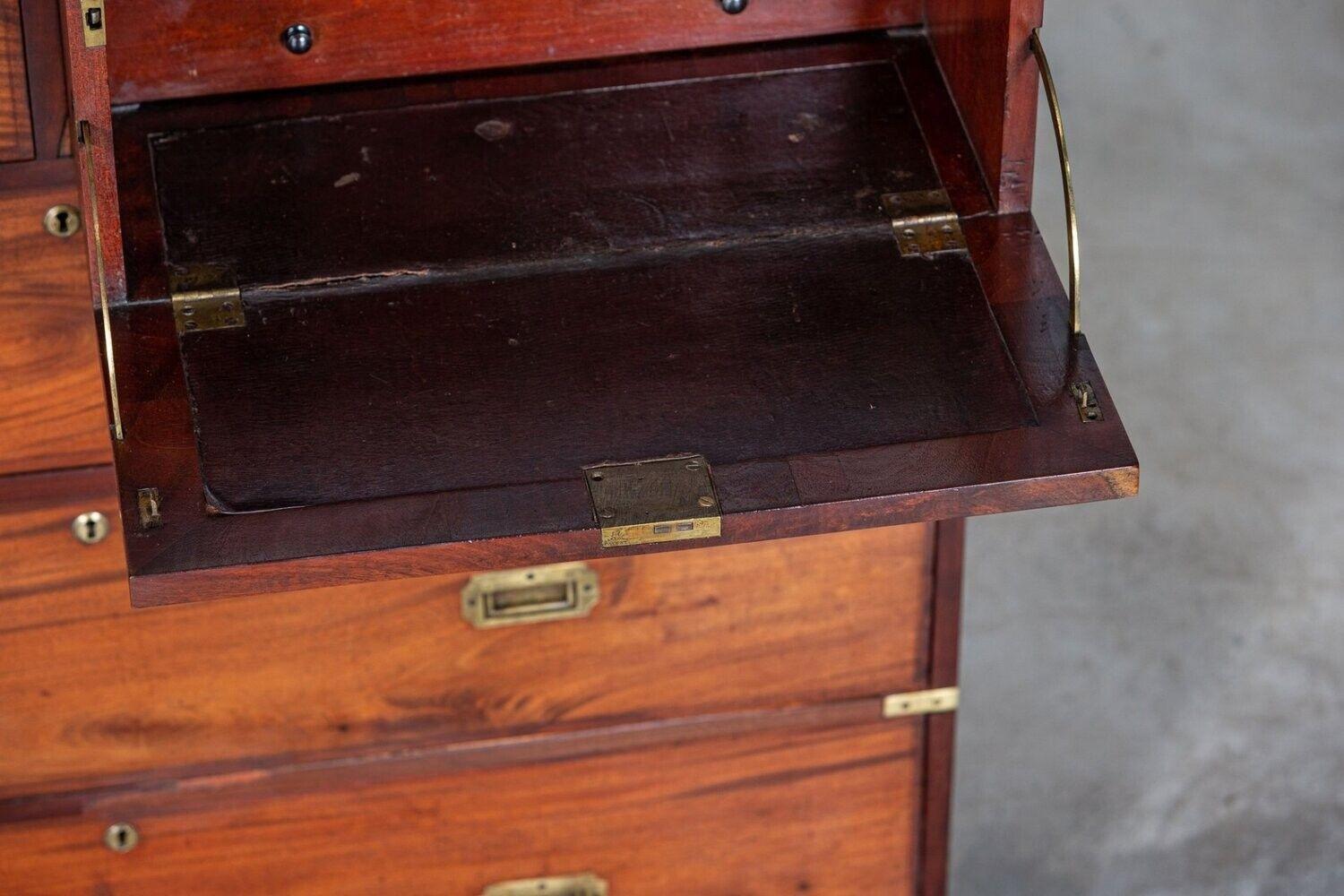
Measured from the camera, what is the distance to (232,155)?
1294 mm

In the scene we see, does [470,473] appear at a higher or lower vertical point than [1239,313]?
higher

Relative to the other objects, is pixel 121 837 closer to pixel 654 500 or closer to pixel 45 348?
pixel 45 348

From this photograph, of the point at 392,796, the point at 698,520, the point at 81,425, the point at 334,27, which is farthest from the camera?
→ the point at 392,796

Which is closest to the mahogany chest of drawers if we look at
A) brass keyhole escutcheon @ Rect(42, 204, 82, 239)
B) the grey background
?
brass keyhole escutcheon @ Rect(42, 204, 82, 239)

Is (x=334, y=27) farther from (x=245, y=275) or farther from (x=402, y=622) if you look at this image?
(x=402, y=622)

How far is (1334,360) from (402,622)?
2136 mm

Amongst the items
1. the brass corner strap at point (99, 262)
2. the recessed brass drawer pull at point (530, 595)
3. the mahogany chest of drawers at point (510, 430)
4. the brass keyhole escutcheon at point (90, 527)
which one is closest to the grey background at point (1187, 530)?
the mahogany chest of drawers at point (510, 430)

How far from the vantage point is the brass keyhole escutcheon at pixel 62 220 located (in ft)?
4.36

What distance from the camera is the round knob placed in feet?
4.32

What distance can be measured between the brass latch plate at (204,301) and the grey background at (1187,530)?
1506mm

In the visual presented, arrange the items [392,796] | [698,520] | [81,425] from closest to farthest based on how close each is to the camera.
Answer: [698,520] < [81,425] < [392,796]

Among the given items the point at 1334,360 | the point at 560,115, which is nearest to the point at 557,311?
the point at 560,115

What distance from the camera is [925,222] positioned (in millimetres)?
1247

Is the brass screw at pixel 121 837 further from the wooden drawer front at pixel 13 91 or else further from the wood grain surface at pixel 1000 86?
the wood grain surface at pixel 1000 86
